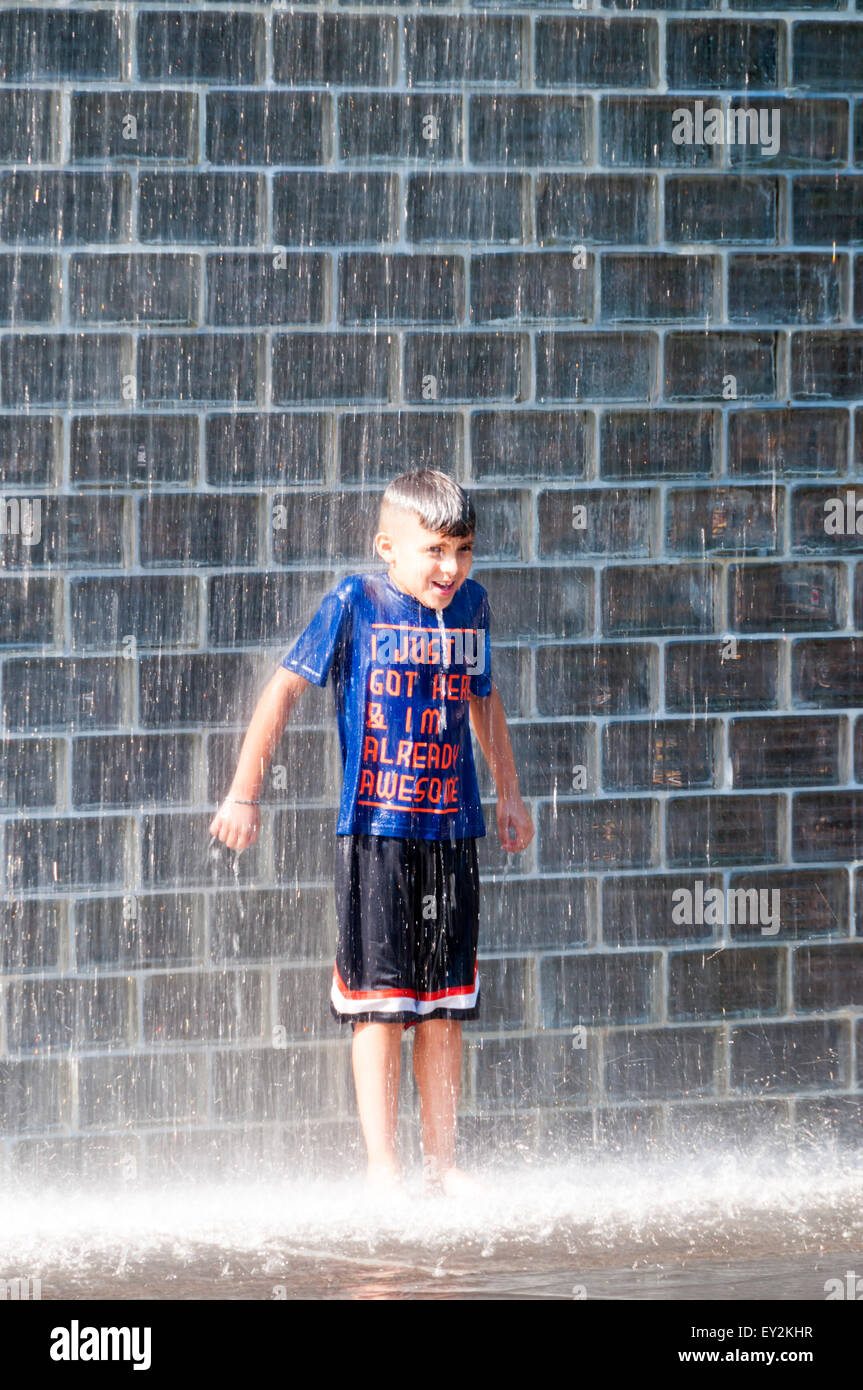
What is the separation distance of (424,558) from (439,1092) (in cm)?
145

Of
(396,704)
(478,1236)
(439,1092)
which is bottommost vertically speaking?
(478,1236)

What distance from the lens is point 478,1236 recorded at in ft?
13.2

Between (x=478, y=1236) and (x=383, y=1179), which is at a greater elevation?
(x=383, y=1179)

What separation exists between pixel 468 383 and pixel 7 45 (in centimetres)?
157

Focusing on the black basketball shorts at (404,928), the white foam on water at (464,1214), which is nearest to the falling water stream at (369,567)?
the white foam on water at (464,1214)

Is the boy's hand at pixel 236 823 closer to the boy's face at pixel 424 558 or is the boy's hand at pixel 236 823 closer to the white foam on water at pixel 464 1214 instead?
the boy's face at pixel 424 558

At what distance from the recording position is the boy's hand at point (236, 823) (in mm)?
4043

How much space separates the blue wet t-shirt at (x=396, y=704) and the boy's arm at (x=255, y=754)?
69 millimetres
